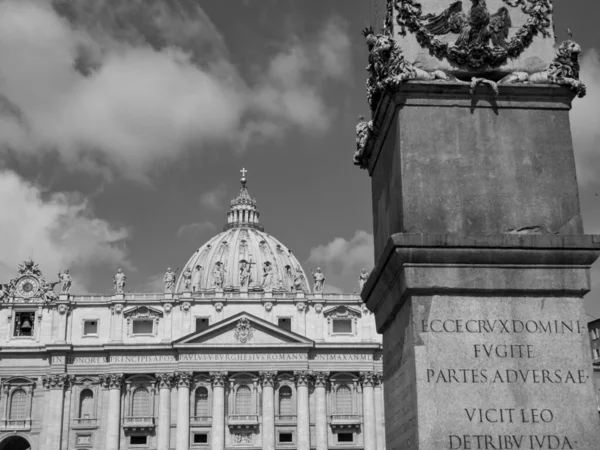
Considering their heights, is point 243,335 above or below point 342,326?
below

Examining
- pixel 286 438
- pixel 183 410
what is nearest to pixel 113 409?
pixel 183 410

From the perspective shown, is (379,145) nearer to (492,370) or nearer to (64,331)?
(492,370)

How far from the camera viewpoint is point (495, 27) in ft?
29.7

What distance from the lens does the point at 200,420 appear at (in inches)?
2975

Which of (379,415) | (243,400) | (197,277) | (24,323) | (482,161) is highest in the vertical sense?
(197,277)

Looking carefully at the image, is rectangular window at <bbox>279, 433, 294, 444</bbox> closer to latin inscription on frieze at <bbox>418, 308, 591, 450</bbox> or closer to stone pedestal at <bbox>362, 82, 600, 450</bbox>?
stone pedestal at <bbox>362, 82, 600, 450</bbox>

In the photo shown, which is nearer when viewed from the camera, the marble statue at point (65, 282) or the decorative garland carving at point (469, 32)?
the decorative garland carving at point (469, 32)

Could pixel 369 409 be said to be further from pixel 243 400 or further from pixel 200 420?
pixel 200 420

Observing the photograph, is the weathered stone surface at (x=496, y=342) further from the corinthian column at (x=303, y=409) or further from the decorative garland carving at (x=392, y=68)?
the corinthian column at (x=303, y=409)

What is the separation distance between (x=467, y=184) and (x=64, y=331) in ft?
240

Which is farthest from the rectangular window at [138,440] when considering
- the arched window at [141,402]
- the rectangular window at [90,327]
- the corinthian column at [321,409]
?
the corinthian column at [321,409]

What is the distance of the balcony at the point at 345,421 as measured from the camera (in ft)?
250

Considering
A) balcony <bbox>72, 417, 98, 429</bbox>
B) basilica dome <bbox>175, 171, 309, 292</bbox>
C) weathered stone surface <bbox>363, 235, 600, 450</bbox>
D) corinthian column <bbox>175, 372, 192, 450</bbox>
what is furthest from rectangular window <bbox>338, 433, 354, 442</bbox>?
weathered stone surface <bbox>363, 235, 600, 450</bbox>

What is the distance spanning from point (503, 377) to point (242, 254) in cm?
12044
